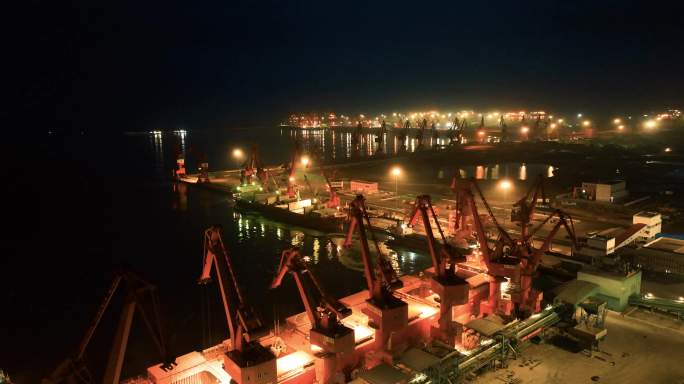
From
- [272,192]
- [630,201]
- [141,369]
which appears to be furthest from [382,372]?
[272,192]

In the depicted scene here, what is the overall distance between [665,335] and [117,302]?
21.3 meters

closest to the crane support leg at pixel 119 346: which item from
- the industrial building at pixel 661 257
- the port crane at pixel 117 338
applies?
the port crane at pixel 117 338

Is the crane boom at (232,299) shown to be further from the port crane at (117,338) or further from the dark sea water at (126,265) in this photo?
the dark sea water at (126,265)

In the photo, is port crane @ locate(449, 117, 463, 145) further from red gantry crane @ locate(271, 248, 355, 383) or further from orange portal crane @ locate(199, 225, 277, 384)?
orange portal crane @ locate(199, 225, 277, 384)

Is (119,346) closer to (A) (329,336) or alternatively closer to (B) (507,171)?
(A) (329,336)

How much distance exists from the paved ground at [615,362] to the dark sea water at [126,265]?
9374 millimetres

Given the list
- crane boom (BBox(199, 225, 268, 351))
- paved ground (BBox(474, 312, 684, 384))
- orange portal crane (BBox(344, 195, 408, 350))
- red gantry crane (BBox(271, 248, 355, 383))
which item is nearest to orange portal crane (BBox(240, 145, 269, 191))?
orange portal crane (BBox(344, 195, 408, 350))

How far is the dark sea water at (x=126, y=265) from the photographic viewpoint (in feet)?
58.4

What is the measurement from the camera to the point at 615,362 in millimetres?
11328

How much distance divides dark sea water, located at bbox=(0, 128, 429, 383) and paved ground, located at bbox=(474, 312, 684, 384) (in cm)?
937

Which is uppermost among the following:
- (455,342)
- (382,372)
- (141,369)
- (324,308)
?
(324,308)

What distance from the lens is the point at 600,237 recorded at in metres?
22.1

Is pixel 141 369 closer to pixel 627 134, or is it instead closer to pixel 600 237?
pixel 600 237

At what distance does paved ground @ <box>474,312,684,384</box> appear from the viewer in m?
10.7
